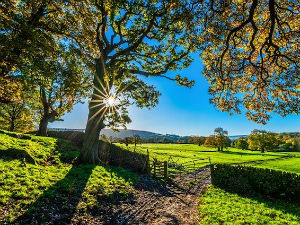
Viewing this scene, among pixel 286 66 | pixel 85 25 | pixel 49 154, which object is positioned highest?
pixel 85 25

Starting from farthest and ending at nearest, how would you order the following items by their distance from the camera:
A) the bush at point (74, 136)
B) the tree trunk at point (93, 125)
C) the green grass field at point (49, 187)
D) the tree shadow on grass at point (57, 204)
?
the bush at point (74, 136) < the tree trunk at point (93, 125) < the green grass field at point (49, 187) < the tree shadow on grass at point (57, 204)

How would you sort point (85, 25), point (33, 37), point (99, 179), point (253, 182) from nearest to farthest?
point (33, 37)
point (85, 25)
point (99, 179)
point (253, 182)

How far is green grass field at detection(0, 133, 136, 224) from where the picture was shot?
767 cm

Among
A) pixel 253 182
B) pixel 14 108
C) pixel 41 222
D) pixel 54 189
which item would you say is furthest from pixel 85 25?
pixel 14 108

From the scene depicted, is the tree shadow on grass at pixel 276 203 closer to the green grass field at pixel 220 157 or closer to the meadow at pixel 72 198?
the meadow at pixel 72 198

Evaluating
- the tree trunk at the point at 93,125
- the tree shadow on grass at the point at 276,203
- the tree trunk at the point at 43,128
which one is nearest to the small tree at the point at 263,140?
the tree shadow on grass at the point at 276,203

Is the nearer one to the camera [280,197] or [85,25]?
[85,25]

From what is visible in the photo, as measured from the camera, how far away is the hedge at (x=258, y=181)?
47.6 feet

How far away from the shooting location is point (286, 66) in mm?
12789

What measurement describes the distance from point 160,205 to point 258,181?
10458 millimetres

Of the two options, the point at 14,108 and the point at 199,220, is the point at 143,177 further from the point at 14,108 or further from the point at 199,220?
the point at 14,108

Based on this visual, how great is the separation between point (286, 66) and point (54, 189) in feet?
56.9

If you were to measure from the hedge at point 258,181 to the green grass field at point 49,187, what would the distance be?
30.4 feet

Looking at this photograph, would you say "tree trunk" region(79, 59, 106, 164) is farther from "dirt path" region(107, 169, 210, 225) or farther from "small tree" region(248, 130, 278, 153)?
"small tree" region(248, 130, 278, 153)
